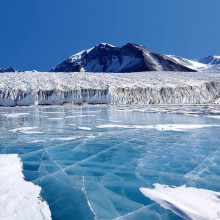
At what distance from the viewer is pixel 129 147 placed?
627 centimetres

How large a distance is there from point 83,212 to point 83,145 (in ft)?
12.1

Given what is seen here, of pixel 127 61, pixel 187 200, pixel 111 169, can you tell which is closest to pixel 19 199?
pixel 111 169

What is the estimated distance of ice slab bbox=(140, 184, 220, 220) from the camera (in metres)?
2.71

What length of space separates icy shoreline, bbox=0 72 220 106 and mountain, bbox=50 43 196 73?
118ft

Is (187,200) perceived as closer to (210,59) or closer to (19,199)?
(19,199)

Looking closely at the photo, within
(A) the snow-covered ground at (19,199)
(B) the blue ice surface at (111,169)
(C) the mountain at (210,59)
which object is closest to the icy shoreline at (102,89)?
(B) the blue ice surface at (111,169)

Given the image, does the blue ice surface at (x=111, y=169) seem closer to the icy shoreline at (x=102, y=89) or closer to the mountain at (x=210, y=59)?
the icy shoreline at (x=102, y=89)

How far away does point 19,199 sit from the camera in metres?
3.03


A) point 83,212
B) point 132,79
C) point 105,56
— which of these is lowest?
point 83,212

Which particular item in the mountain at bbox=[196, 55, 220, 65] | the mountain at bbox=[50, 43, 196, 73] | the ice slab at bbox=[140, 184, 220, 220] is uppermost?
the mountain at bbox=[196, 55, 220, 65]

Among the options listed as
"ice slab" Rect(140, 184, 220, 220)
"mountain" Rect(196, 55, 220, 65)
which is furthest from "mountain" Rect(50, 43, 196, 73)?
"ice slab" Rect(140, 184, 220, 220)

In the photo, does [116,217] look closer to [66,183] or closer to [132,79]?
[66,183]

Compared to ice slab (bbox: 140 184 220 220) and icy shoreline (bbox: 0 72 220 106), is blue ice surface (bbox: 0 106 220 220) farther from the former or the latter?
icy shoreline (bbox: 0 72 220 106)

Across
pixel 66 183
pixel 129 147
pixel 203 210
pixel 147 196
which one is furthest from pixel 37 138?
pixel 203 210
